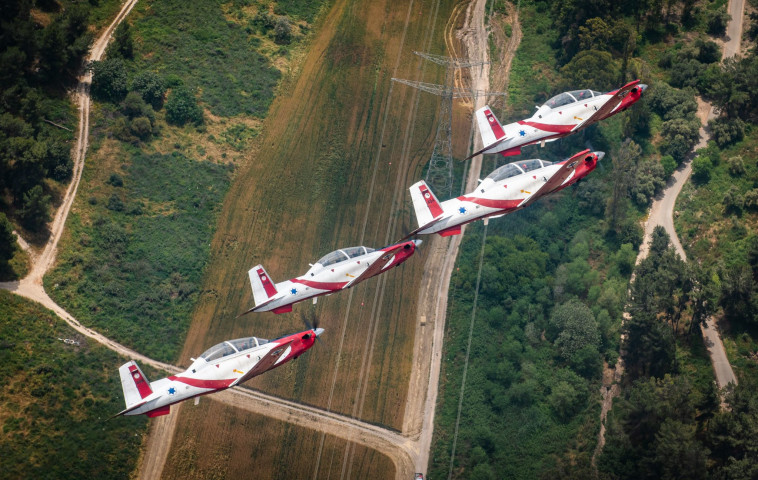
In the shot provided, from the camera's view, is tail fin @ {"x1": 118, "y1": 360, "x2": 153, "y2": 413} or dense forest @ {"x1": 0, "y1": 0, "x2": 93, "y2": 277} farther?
dense forest @ {"x1": 0, "y1": 0, "x2": 93, "y2": 277}

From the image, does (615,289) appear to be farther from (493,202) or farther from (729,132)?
(729,132)

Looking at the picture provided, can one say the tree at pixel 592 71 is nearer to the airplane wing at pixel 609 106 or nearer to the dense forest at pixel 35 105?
the airplane wing at pixel 609 106

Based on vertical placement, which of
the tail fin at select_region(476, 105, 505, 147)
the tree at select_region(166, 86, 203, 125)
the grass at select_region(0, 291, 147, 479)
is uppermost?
the tail fin at select_region(476, 105, 505, 147)

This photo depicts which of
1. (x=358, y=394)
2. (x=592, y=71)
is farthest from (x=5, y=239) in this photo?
(x=592, y=71)

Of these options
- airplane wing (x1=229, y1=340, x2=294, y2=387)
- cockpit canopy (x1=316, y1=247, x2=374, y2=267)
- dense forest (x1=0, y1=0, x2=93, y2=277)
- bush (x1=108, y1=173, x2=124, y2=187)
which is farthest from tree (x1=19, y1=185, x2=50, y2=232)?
cockpit canopy (x1=316, y1=247, x2=374, y2=267)

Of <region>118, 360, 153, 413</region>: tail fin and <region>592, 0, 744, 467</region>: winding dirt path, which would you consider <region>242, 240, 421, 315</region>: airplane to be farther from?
<region>592, 0, 744, 467</region>: winding dirt path

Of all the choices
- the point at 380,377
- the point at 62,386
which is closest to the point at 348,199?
the point at 380,377
